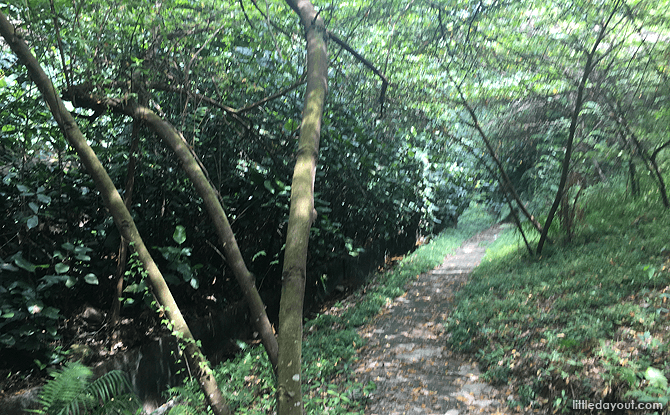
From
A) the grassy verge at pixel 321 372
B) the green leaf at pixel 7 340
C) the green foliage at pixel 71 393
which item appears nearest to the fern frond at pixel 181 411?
the grassy verge at pixel 321 372

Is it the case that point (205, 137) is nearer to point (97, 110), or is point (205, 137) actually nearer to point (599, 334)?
point (97, 110)

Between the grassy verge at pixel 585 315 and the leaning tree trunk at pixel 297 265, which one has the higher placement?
the leaning tree trunk at pixel 297 265

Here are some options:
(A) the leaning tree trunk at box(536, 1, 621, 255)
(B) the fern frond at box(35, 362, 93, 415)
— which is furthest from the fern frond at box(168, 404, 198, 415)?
(A) the leaning tree trunk at box(536, 1, 621, 255)

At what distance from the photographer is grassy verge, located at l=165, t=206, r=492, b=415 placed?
367cm

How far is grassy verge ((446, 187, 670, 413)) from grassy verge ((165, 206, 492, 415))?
1287mm

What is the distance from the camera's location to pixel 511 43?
214 inches

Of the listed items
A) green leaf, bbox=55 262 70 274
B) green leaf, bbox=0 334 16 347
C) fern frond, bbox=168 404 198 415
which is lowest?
fern frond, bbox=168 404 198 415

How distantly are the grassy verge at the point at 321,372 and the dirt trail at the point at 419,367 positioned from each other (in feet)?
0.56

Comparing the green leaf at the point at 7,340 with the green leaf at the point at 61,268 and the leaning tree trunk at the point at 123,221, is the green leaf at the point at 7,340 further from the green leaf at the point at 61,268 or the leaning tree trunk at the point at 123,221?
the leaning tree trunk at the point at 123,221

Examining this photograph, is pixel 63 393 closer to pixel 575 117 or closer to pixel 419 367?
pixel 419 367

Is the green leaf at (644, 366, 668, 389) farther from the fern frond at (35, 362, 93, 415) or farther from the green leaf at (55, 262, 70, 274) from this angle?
the green leaf at (55, 262, 70, 274)

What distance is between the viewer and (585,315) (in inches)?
153

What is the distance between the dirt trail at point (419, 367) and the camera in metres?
3.46

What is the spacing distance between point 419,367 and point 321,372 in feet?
3.47
